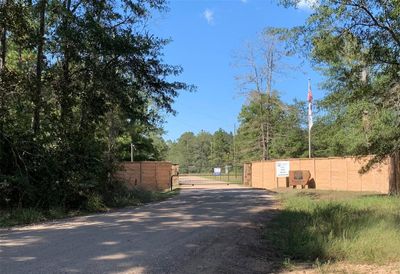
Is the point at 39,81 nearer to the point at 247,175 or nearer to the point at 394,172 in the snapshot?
the point at 394,172

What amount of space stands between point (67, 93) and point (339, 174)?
22.3m

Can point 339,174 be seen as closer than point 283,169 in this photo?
Yes

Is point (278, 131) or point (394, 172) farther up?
point (278, 131)

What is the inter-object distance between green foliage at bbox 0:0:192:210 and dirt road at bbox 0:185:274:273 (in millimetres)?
3187

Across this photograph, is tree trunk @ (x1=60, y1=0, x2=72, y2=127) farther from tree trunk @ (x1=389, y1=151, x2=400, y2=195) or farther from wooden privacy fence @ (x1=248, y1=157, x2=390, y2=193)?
tree trunk @ (x1=389, y1=151, x2=400, y2=195)

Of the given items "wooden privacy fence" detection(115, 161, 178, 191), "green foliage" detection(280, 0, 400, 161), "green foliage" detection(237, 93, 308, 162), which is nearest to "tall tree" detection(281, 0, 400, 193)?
"green foliage" detection(280, 0, 400, 161)

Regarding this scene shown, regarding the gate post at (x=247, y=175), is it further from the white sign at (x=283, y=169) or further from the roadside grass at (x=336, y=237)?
the roadside grass at (x=336, y=237)

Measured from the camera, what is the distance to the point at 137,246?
9.89 m

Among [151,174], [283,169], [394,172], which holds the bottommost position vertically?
[151,174]

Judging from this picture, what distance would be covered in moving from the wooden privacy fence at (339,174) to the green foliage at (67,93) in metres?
15.3

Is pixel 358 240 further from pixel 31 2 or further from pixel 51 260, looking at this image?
pixel 31 2

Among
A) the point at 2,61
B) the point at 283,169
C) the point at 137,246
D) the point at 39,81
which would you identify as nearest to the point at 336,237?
the point at 137,246

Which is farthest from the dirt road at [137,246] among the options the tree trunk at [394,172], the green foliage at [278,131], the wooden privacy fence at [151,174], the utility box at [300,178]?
the green foliage at [278,131]

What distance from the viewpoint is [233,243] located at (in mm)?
10953
